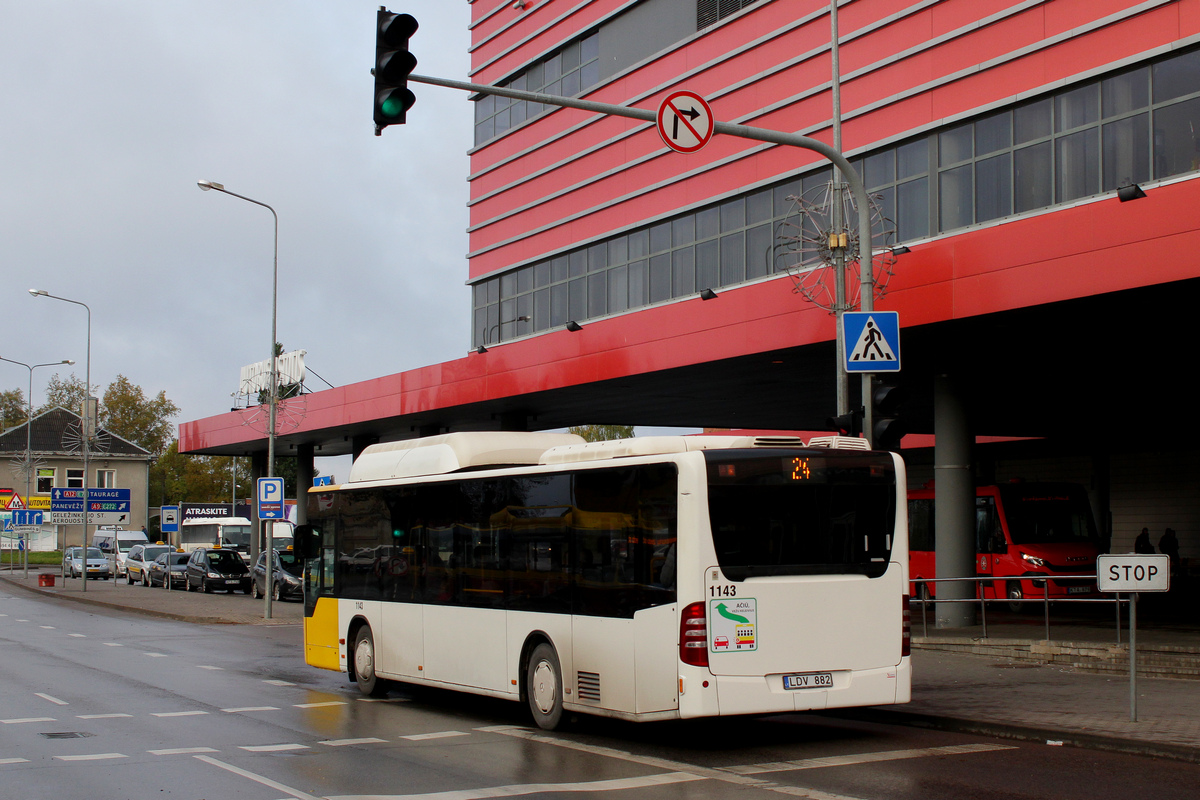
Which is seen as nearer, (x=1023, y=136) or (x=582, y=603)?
(x=582, y=603)

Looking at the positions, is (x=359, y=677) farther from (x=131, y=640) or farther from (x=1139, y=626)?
(x=1139, y=626)

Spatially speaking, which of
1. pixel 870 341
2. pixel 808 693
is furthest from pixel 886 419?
pixel 808 693

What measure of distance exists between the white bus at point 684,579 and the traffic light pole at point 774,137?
3.05 metres

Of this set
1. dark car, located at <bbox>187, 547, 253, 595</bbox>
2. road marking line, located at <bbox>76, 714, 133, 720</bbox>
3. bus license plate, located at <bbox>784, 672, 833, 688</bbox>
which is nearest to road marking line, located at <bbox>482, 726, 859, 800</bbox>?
bus license plate, located at <bbox>784, 672, 833, 688</bbox>

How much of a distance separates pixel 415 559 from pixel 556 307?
18293 mm

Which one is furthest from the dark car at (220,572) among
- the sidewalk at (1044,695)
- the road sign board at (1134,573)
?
the road sign board at (1134,573)

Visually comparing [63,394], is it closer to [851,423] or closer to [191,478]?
[191,478]

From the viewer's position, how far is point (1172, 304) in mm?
16453

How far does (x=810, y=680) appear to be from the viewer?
1028 cm

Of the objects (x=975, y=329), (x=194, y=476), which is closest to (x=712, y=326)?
(x=975, y=329)

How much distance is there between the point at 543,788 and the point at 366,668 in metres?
6.62

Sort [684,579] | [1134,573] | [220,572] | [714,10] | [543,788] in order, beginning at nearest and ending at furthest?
[543,788] < [684,579] < [1134,573] < [714,10] < [220,572]

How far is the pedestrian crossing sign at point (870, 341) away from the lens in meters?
13.4

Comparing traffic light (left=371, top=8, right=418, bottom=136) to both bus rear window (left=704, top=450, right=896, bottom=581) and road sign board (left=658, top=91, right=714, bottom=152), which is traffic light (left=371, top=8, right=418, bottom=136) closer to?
road sign board (left=658, top=91, right=714, bottom=152)
